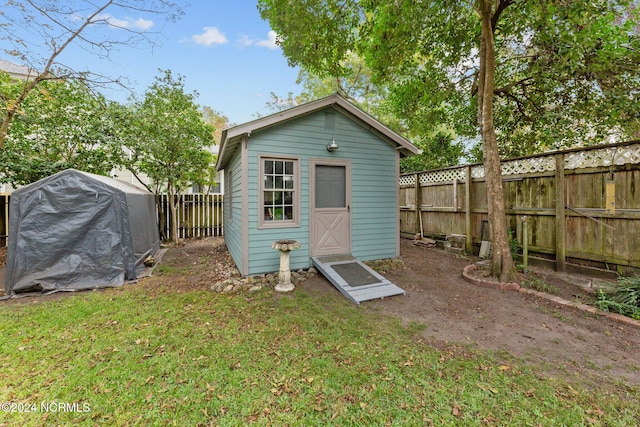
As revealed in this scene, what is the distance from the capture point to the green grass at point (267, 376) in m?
1.91

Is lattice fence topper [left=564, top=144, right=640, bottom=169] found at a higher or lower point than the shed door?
higher

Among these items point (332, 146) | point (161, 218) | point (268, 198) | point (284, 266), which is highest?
point (332, 146)

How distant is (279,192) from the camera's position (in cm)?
520

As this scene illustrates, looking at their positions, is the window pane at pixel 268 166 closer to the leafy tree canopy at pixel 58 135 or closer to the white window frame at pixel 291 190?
the white window frame at pixel 291 190

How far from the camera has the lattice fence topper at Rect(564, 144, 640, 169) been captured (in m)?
4.01

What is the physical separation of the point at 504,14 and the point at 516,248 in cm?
524

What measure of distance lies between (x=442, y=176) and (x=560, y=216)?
3.14 meters

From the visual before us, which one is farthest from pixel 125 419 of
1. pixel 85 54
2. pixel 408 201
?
pixel 408 201

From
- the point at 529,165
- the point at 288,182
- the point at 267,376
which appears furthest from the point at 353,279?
the point at 529,165

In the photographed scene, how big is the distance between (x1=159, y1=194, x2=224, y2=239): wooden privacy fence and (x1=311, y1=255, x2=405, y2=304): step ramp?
6.73m

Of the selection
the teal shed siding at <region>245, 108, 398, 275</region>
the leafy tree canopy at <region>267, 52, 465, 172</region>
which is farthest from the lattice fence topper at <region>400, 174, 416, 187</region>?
the teal shed siding at <region>245, 108, 398, 275</region>

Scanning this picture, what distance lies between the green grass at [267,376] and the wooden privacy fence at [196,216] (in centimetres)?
624

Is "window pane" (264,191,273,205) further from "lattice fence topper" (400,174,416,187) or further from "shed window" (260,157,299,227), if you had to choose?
"lattice fence topper" (400,174,416,187)

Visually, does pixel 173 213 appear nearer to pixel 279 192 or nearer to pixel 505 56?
pixel 279 192
